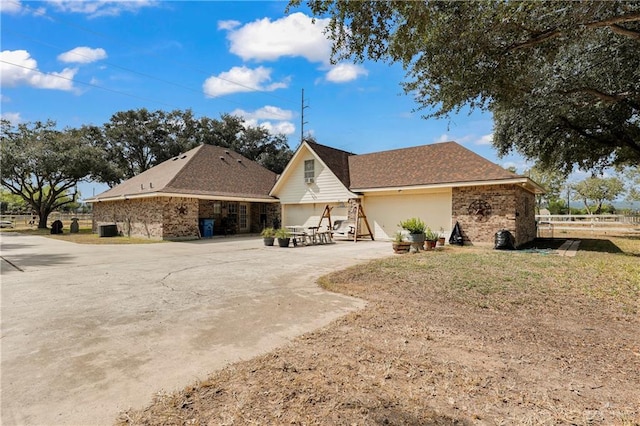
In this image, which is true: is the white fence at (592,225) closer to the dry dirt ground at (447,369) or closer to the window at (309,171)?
the window at (309,171)

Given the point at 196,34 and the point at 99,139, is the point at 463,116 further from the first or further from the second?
the point at 99,139

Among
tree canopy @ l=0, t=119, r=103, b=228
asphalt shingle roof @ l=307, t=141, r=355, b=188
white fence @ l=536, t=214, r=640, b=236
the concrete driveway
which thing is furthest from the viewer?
tree canopy @ l=0, t=119, r=103, b=228

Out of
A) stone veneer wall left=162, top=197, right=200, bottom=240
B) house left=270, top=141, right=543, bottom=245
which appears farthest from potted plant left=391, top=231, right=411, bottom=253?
stone veneer wall left=162, top=197, right=200, bottom=240

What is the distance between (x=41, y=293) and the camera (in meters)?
5.90

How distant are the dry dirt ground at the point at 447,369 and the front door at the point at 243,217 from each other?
16703mm

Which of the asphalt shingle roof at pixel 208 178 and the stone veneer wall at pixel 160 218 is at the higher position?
the asphalt shingle roof at pixel 208 178

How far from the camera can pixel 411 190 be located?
15852 mm

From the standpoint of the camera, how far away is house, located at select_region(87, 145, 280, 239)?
55.5ft

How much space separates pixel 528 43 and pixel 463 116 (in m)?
2.15

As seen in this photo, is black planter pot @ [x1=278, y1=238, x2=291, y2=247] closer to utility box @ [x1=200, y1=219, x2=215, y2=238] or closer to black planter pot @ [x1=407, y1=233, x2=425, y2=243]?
black planter pot @ [x1=407, y1=233, x2=425, y2=243]

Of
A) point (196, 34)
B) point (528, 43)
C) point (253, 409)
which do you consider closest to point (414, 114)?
point (528, 43)

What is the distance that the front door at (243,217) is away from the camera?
21.3 metres

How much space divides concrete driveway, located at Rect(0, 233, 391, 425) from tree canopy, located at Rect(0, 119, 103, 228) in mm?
22253

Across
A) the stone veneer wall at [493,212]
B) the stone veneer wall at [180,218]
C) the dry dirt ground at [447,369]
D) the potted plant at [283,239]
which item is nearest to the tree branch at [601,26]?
the dry dirt ground at [447,369]
